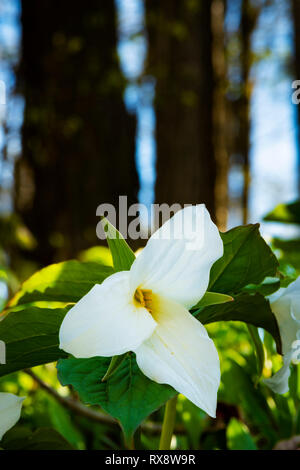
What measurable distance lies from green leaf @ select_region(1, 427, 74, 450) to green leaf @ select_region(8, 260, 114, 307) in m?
0.16

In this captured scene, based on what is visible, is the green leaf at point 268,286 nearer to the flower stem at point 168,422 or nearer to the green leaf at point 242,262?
the green leaf at point 242,262

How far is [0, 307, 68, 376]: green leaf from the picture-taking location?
443mm

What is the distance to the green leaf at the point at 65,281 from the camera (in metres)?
0.49

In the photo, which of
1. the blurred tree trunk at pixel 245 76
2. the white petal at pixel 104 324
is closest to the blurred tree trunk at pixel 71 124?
the white petal at pixel 104 324

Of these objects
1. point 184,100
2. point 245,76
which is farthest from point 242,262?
point 245,76

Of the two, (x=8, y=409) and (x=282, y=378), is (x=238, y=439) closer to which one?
(x=282, y=378)

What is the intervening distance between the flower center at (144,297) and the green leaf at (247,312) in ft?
0.16

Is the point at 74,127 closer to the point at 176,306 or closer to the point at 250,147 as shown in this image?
the point at 176,306

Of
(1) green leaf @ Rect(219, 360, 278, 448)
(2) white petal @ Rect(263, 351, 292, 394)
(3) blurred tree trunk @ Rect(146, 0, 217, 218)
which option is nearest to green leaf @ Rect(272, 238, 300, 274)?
(1) green leaf @ Rect(219, 360, 278, 448)

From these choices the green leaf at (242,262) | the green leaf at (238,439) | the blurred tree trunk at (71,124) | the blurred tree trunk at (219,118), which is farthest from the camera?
the blurred tree trunk at (219,118)

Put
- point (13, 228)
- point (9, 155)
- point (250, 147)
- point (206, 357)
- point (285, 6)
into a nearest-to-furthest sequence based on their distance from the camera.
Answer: point (206, 357) → point (13, 228) → point (9, 155) → point (285, 6) → point (250, 147)

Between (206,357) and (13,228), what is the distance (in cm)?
263

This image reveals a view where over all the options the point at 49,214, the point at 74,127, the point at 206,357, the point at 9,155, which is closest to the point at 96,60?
the point at 74,127

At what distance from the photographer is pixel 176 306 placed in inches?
16.6
